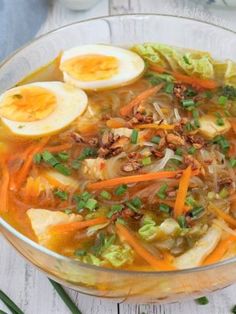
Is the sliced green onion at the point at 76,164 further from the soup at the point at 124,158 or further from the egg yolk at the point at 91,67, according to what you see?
the egg yolk at the point at 91,67

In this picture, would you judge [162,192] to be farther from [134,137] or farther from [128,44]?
[128,44]

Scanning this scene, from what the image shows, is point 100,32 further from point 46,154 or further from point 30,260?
point 30,260

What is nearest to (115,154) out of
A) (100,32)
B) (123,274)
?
(123,274)

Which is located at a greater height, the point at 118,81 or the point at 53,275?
the point at 118,81

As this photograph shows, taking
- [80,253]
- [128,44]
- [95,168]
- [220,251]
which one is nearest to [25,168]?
[95,168]

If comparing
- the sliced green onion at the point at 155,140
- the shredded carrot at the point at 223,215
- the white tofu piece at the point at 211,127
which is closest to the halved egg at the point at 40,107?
the sliced green onion at the point at 155,140

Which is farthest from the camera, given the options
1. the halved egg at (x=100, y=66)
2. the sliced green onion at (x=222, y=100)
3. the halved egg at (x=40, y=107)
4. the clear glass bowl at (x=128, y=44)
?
the halved egg at (x=100, y=66)

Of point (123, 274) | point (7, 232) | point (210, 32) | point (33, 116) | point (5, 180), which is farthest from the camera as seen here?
point (210, 32)
